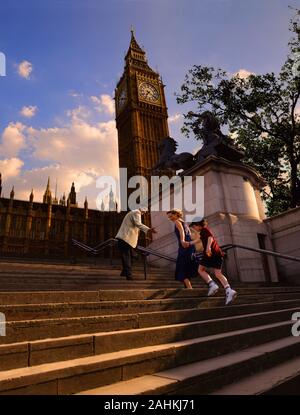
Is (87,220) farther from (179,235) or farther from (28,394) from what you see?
(28,394)

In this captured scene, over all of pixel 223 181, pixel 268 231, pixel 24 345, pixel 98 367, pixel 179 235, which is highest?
pixel 223 181

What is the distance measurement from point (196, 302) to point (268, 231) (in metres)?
6.85

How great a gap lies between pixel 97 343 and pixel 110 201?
55529 millimetres

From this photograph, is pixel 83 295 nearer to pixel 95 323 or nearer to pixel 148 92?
pixel 95 323

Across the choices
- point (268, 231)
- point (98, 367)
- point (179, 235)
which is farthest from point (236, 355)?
point (268, 231)

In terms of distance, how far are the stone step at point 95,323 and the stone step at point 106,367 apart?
378mm

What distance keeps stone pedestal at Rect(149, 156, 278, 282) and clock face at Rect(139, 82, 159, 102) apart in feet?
172

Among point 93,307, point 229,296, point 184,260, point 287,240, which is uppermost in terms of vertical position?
point 287,240

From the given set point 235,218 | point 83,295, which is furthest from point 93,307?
point 235,218

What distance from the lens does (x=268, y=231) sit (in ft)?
34.0

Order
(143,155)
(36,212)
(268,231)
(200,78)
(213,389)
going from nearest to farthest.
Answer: (213,389)
(268,231)
(200,78)
(36,212)
(143,155)

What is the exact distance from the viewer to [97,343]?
106 inches

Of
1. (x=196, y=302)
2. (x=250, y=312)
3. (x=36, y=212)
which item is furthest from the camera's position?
(x=36, y=212)

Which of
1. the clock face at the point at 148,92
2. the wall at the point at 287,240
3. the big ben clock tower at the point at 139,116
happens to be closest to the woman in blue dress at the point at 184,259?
the wall at the point at 287,240
